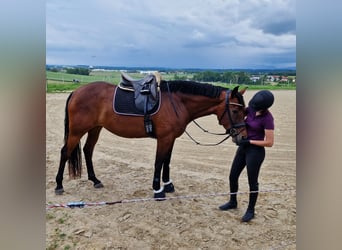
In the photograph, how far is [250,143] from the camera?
5.11ft

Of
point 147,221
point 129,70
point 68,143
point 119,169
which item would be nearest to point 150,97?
point 129,70

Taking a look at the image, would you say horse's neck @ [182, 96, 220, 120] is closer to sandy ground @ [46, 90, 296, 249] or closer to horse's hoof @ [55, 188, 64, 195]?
sandy ground @ [46, 90, 296, 249]

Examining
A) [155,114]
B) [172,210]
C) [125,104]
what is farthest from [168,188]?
[125,104]

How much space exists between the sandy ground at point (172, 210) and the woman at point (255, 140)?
14cm

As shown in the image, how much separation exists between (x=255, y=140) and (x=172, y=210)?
685mm

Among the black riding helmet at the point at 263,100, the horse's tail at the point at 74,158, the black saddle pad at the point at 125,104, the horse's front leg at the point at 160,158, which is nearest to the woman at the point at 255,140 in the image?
the black riding helmet at the point at 263,100

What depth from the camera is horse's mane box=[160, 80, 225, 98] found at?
1789 millimetres

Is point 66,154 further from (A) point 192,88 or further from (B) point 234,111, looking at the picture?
(B) point 234,111

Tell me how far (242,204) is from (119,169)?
1.10m

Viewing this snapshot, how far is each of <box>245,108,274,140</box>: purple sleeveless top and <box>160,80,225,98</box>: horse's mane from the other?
0.27m

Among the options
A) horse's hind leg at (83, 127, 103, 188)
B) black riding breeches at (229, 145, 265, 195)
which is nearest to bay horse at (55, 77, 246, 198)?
horse's hind leg at (83, 127, 103, 188)

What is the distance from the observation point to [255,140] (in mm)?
1572
